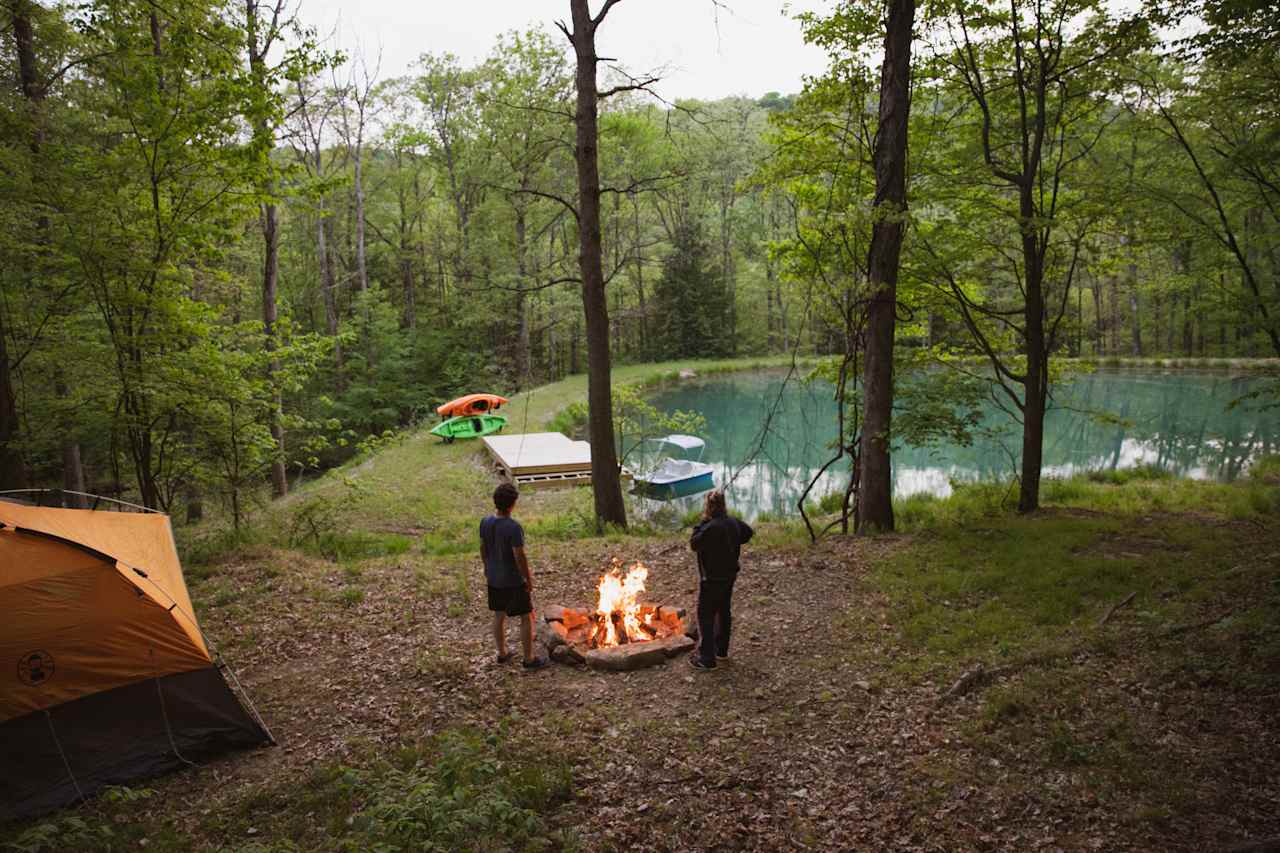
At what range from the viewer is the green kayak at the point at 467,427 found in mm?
22734

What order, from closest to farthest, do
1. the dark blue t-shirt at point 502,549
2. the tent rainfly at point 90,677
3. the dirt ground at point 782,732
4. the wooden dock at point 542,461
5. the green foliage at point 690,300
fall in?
1. the dirt ground at point 782,732
2. the tent rainfly at point 90,677
3. the dark blue t-shirt at point 502,549
4. the wooden dock at point 542,461
5. the green foliage at point 690,300

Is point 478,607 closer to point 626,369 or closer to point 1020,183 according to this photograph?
point 1020,183

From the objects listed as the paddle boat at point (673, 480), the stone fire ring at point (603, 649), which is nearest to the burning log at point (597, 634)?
the stone fire ring at point (603, 649)

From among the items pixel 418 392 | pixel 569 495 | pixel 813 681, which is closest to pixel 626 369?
pixel 418 392

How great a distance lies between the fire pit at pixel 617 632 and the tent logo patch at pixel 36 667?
141 inches

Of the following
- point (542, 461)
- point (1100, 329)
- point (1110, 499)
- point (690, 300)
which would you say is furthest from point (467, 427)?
point (1100, 329)

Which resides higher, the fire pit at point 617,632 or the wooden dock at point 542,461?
the fire pit at point 617,632

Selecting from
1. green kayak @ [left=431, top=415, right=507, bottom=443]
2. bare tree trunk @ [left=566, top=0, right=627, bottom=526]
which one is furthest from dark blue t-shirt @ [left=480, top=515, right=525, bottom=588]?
green kayak @ [left=431, top=415, right=507, bottom=443]

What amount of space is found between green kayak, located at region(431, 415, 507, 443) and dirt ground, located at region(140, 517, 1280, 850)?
600 inches

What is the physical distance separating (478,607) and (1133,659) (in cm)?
602

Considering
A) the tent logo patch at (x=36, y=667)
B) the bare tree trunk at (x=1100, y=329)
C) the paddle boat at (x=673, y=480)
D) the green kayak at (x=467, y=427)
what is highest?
the bare tree trunk at (x=1100, y=329)

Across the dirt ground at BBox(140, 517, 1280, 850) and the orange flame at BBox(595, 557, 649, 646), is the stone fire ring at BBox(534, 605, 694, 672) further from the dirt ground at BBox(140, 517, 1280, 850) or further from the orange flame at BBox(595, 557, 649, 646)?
the orange flame at BBox(595, 557, 649, 646)

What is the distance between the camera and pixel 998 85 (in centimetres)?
927

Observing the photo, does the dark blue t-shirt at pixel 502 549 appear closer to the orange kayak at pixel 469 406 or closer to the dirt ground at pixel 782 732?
the dirt ground at pixel 782 732
